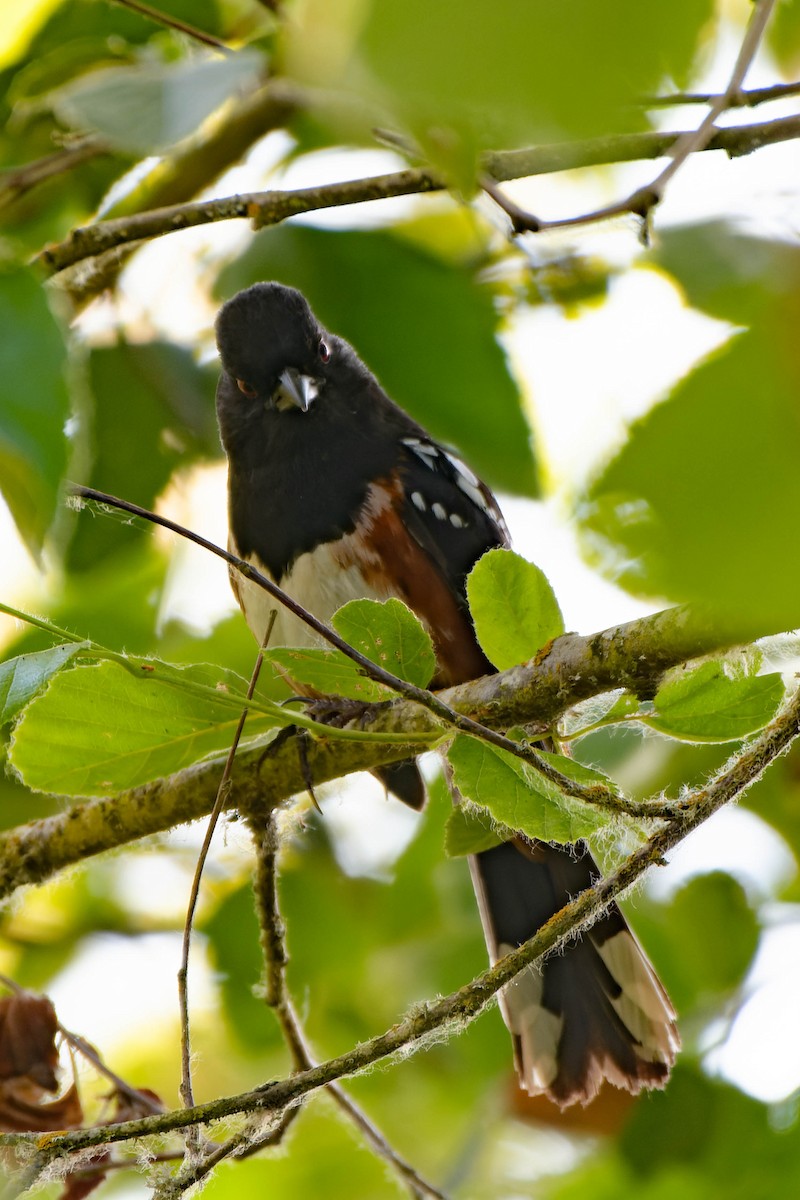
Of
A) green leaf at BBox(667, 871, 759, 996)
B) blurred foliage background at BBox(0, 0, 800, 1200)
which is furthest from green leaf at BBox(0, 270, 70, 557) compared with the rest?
green leaf at BBox(667, 871, 759, 996)

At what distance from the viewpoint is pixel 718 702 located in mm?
1468

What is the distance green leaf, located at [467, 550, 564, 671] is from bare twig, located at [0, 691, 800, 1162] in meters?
0.29

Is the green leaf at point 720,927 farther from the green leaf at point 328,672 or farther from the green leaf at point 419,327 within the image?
the green leaf at point 328,672

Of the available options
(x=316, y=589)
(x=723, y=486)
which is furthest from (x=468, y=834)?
(x=723, y=486)

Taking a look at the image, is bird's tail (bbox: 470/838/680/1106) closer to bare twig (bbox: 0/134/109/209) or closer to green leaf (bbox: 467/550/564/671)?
green leaf (bbox: 467/550/564/671)

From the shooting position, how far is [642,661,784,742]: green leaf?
1465 millimetres

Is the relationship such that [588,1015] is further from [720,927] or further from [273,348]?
[273,348]

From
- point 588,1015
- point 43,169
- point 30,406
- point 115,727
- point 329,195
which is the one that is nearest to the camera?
point 30,406

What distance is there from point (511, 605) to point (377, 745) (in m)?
0.67

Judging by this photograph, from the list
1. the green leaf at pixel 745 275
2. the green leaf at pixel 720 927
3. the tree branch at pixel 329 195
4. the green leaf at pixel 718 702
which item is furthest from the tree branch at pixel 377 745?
the green leaf at pixel 720 927

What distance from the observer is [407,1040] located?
4.86 feet

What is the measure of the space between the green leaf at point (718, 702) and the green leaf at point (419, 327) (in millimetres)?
1043

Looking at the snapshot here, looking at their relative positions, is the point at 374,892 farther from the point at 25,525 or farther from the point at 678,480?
the point at 678,480

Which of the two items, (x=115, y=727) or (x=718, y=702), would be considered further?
(x=115, y=727)
